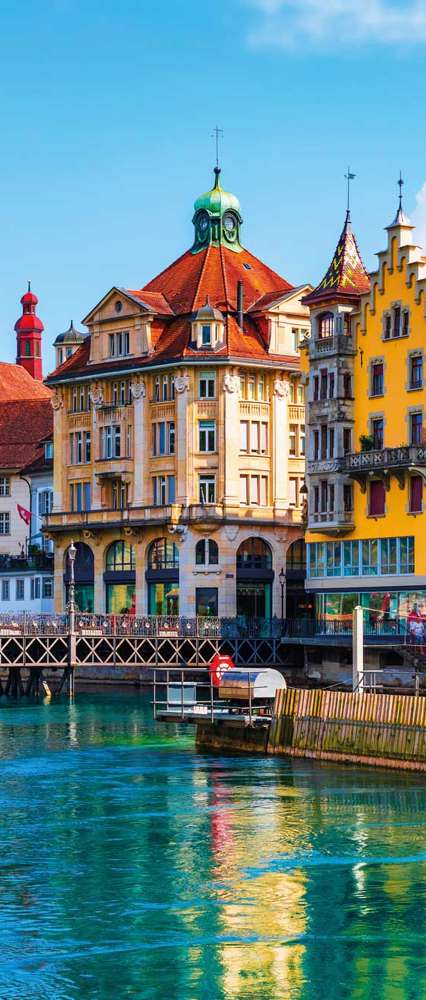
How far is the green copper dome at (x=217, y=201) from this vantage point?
134875mm

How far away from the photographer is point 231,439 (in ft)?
402

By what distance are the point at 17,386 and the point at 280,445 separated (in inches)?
1970

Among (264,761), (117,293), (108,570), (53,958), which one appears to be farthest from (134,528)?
(53,958)

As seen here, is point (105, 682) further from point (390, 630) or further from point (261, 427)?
point (390, 630)

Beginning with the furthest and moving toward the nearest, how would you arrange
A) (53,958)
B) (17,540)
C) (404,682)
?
(17,540)
(404,682)
(53,958)

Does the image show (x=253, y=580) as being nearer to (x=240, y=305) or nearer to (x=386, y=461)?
(x=240, y=305)

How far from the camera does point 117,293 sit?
12975 centimetres

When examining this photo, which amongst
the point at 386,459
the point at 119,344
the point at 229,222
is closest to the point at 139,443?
the point at 119,344

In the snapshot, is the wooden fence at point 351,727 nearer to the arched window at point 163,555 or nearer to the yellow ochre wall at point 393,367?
the yellow ochre wall at point 393,367

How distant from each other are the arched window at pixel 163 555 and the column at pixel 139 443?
297 centimetres

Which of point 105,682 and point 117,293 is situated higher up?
point 117,293

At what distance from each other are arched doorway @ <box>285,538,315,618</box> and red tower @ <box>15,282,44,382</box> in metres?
72.0

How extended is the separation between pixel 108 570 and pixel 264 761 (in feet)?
194

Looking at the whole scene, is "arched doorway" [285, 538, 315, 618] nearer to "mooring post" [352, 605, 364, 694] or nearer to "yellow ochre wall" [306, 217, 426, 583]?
"yellow ochre wall" [306, 217, 426, 583]
